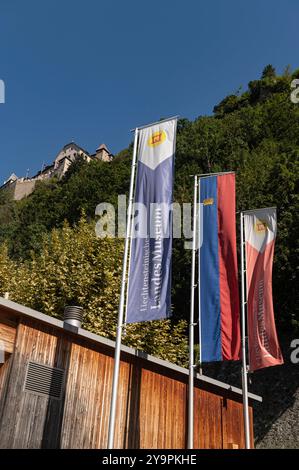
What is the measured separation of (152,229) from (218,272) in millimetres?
2489

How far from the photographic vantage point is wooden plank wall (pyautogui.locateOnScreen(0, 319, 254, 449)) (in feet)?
29.5

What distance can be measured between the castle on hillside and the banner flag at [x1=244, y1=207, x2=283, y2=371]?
7727 centimetres

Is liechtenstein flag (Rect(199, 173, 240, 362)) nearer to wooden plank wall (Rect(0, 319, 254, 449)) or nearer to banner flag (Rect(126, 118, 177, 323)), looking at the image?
wooden plank wall (Rect(0, 319, 254, 449))

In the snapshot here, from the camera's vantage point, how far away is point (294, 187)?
28344 mm

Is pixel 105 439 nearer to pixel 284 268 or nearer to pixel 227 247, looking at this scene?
pixel 227 247

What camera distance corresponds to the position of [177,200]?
35344 millimetres

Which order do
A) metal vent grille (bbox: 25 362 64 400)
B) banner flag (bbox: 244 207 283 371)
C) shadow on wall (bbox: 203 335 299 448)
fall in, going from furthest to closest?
shadow on wall (bbox: 203 335 299 448) < banner flag (bbox: 244 207 283 371) < metal vent grille (bbox: 25 362 64 400)

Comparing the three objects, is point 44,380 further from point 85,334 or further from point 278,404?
point 278,404

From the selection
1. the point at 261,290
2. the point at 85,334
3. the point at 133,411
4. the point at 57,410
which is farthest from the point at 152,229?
the point at 57,410

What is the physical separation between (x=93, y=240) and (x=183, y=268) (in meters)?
6.63

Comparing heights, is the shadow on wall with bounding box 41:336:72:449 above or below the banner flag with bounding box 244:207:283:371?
below

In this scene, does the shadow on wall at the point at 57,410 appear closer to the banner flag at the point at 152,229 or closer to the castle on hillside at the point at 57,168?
the banner flag at the point at 152,229

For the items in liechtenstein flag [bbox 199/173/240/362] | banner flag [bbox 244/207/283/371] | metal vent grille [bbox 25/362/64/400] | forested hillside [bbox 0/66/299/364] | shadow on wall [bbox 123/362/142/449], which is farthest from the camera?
forested hillside [bbox 0/66/299/364]

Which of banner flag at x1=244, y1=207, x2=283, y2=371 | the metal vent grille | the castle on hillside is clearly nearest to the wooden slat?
the metal vent grille
